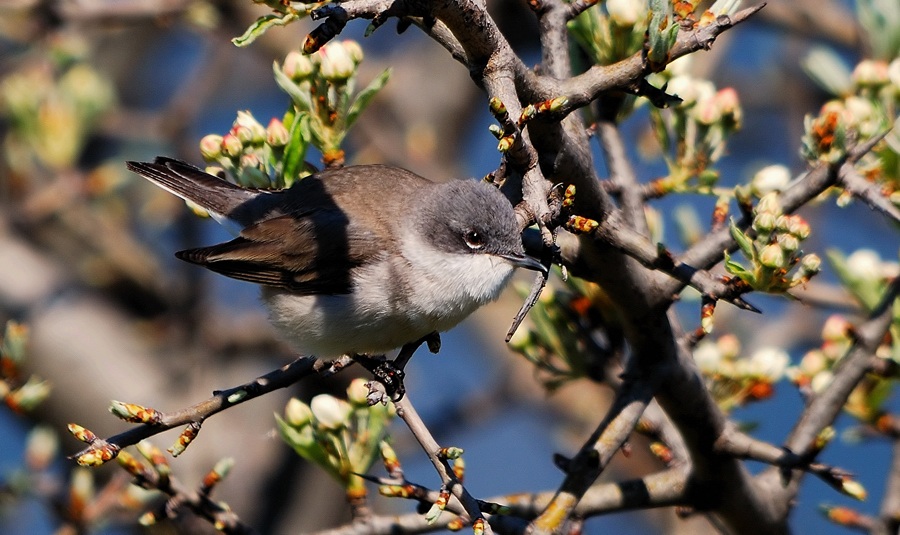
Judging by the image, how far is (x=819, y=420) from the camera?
9.07 feet

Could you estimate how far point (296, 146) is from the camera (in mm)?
2742

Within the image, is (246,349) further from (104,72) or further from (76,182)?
(104,72)

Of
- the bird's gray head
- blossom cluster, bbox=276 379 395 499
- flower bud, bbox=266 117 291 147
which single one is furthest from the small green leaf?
flower bud, bbox=266 117 291 147

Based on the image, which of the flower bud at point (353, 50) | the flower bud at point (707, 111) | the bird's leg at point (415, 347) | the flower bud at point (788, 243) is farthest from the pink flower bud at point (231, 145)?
the flower bud at point (788, 243)

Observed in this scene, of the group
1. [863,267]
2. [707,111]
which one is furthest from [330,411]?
[863,267]

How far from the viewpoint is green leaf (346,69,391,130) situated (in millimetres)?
2756

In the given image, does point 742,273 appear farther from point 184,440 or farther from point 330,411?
point 184,440

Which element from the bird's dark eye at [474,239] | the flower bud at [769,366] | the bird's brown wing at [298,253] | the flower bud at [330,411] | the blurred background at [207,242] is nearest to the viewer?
the flower bud at [330,411]

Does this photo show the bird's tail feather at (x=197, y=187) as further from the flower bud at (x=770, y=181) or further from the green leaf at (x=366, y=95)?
the flower bud at (x=770, y=181)

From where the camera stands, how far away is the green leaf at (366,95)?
276 cm

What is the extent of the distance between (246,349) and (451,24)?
455cm

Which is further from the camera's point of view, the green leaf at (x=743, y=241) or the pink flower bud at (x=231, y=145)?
the pink flower bud at (x=231, y=145)

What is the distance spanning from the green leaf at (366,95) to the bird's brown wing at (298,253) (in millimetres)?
529

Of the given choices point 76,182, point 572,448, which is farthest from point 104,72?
point 572,448
